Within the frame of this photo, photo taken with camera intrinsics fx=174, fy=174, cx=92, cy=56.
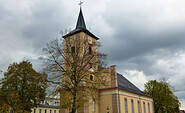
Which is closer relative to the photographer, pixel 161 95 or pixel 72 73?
pixel 72 73

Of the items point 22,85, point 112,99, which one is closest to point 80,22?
point 22,85

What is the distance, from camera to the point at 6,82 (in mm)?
32250

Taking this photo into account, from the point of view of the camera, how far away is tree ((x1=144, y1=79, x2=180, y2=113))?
168 ft

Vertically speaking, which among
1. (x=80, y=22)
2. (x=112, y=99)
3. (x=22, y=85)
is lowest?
(x=112, y=99)

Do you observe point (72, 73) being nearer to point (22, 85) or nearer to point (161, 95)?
point (22, 85)

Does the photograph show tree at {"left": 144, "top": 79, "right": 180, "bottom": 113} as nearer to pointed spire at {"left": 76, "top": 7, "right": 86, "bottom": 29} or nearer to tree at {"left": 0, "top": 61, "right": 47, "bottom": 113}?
pointed spire at {"left": 76, "top": 7, "right": 86, "bottom": 29}

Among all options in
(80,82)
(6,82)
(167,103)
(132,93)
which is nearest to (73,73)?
(80,82)

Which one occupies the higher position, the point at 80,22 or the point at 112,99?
the point at 80,22

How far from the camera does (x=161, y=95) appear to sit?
52000 millimetres

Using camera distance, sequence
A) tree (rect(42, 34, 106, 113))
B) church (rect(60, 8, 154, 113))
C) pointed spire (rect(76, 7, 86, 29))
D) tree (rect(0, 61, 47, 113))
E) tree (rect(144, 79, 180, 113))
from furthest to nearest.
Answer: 1. tree (rect(144, 79, 180, 113))
2. pointed spire (rect(76, 7, 86, 29))
3. tree (rect(0, 61, 47, 113))
4. church (rect(60, 8, 154, 113))
5. tree (rect(42, 34, 106, 113))

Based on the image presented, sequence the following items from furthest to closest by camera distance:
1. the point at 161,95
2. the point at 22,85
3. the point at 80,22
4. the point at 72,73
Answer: the point at 161,95 → the point at 80,22 → the point at 22,85 → the point at 72,73

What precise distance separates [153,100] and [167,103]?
4.44 metres

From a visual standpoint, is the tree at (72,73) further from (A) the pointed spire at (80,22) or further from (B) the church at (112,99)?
(A) the pointed spire at (80,22)

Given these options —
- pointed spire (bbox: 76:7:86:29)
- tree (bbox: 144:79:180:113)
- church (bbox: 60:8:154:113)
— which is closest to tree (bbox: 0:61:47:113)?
church (bbox: 60:8:154:113)
